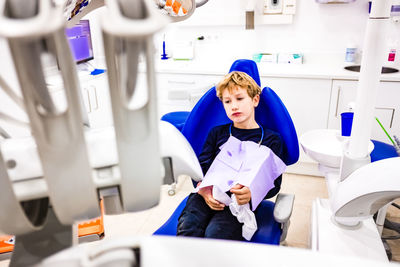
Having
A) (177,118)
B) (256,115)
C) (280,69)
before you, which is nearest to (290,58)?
(280,69)

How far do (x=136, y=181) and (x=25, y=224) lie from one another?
0.16 metres

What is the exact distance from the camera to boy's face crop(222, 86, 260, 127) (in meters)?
1.54

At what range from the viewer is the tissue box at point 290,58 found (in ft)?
10.4

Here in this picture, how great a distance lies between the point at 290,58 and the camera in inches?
126

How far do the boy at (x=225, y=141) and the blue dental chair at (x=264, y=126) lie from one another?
40 millimetres

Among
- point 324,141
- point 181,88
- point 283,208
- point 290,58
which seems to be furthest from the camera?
point 290,58

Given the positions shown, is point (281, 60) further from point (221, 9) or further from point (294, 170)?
point (294, 170)

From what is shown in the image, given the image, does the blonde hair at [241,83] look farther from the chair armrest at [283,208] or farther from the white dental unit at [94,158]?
the white dental unit at [94,158]

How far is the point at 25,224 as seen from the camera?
0.43 metres

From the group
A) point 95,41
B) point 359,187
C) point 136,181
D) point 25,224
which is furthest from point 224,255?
point 95,41

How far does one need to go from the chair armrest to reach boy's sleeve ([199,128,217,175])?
395mm

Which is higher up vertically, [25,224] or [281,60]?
[25,224]

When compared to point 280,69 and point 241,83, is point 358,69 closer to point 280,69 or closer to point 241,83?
point 280,69

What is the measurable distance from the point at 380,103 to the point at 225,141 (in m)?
1.64
